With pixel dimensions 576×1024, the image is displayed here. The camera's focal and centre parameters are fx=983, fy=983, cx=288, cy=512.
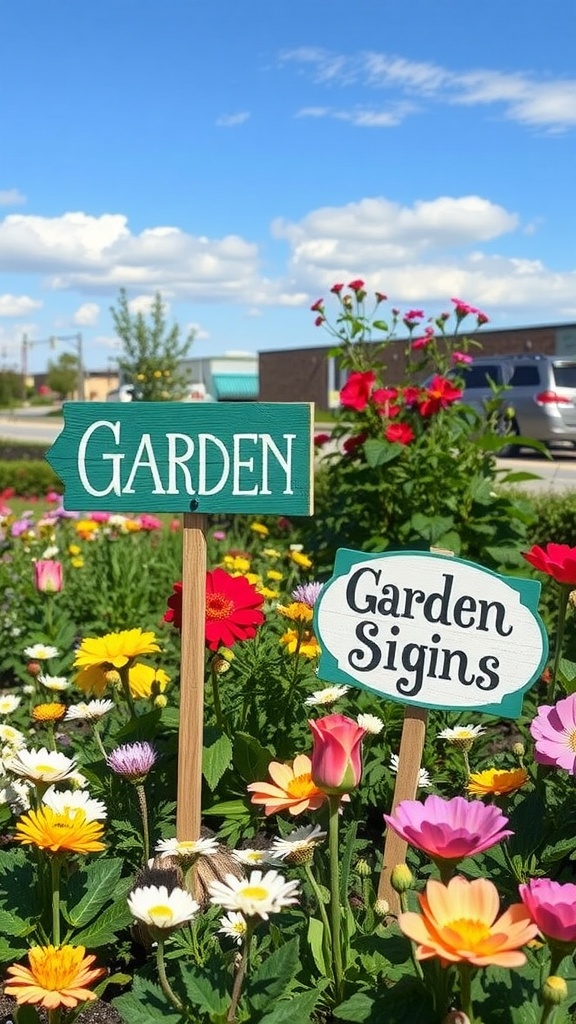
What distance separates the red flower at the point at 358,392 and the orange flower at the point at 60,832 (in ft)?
9.07

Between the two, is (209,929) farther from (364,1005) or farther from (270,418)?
(270,418)

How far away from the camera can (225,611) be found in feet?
7.00

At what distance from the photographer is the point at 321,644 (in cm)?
178

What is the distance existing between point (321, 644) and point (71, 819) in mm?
522

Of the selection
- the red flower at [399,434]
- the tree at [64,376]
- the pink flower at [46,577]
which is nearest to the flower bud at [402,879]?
the pink flower at [46,577]

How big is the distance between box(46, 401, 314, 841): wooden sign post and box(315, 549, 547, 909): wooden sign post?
0.26 meters

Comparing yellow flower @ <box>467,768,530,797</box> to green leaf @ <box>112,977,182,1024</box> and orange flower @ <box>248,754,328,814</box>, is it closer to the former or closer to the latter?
orange flower @ <box>248,754,328,814</box>

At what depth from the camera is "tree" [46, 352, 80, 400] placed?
66.4 m

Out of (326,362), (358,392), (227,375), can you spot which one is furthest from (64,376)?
(358,392)

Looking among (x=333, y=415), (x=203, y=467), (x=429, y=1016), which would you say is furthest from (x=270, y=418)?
(x=333, y=415)

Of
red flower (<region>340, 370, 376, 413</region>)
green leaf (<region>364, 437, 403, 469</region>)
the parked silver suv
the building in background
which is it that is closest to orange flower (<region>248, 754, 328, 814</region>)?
green leaf (<region>364, 437, 403, 469</region>)

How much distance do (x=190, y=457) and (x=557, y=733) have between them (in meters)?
0.86

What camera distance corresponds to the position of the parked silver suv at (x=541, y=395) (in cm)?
1480

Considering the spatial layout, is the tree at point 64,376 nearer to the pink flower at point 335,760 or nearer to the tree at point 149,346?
the tree at point 149,346
